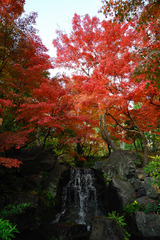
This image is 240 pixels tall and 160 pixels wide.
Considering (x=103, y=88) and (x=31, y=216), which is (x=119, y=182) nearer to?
(x=31, y=216)

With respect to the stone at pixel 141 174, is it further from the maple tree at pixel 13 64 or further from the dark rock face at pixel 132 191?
the maple tree at pixel 13 64

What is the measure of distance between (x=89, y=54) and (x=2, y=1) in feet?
24.9

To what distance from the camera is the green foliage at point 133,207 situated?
18.5ft

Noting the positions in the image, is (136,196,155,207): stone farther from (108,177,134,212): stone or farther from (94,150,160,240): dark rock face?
(108,177,134,212): stone

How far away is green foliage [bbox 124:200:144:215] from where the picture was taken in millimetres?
5637

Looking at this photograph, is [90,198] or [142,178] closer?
[142,178]

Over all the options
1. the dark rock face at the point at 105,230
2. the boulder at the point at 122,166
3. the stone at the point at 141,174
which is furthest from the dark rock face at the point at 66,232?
the stone at the point at 141,174

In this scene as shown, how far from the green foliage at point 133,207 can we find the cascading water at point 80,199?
7.18ft

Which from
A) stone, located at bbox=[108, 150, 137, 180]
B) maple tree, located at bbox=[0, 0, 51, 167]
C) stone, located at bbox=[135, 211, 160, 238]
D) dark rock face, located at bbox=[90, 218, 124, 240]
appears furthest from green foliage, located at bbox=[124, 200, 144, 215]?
maple tree, located at bbox=[0, 0, 51, 167]

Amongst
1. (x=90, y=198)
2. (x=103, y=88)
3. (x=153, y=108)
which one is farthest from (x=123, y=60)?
(x=90, y=198)

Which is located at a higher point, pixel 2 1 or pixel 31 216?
pixel 2 1

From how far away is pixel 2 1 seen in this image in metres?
4.98

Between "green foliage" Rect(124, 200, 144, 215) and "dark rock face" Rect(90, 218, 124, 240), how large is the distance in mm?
1255

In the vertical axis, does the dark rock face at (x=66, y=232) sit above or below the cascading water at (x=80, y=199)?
below
